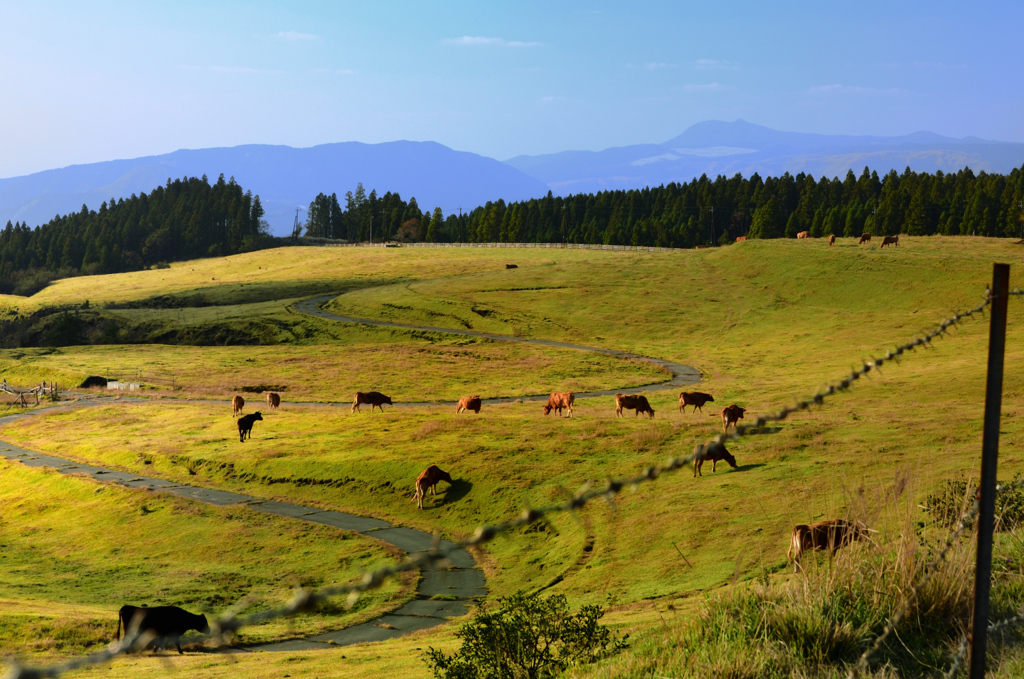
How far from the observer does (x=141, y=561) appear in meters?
33.5

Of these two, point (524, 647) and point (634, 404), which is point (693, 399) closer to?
point (634, 404)

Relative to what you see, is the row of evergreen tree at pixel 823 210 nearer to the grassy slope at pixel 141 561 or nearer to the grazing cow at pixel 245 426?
the grazing cow at pixel 245 426

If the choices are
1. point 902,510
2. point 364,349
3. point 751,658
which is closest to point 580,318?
point 364,349

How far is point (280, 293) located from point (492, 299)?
4655 cm

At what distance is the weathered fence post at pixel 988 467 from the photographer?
661 cm

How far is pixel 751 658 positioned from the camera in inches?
353

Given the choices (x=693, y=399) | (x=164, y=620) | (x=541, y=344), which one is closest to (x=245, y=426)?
(x=693, y=399)

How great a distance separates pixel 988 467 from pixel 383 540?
A: 29164mm

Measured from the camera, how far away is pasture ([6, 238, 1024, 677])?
79.8 feet

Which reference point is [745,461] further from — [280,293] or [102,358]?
[280,293]

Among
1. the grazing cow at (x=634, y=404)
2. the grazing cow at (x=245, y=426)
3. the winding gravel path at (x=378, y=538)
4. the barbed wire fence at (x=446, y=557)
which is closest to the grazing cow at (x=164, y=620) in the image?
the winding gravel path at (x=378, y=538)

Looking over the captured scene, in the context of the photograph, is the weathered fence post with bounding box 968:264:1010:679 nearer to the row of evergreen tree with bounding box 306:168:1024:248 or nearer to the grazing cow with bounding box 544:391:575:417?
the grazing cow with bounding box 544:391:575:417

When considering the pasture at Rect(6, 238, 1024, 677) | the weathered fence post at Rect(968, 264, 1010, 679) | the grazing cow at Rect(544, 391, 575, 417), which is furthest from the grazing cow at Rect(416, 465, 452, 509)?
the weathered fence post at Rect(968, 264, 1010, 679)

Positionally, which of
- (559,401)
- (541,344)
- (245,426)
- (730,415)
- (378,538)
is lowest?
(378,538)
